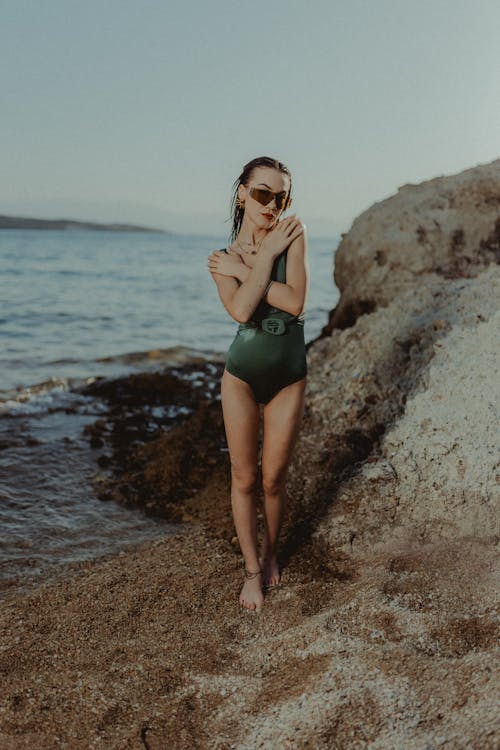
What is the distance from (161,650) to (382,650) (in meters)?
1.07

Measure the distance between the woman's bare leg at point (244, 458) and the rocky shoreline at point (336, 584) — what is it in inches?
4.8

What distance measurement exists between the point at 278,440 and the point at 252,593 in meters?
0.86

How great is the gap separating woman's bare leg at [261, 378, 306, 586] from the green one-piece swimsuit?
9cm

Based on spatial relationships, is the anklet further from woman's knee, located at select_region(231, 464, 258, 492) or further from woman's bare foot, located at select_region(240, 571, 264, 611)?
woman's knee, located at select_region(231, 464, 258, 492)

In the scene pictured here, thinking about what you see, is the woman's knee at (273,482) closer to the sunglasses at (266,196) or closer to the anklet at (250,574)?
the anklet at (250,574)

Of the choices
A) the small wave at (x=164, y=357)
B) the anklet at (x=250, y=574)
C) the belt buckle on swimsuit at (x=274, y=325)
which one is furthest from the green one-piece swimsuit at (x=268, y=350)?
the small wave at (x=164, y=357)

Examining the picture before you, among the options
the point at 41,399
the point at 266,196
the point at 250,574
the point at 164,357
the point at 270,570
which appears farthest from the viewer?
the point at 164,357

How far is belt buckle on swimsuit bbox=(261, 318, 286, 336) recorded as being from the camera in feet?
10.4

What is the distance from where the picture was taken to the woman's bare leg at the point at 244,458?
329 centimetres

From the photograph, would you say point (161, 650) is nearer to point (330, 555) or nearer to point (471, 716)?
point (330, 555)

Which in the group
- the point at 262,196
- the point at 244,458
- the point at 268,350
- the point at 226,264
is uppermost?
the point at 262,196

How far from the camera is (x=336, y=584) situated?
135 inches

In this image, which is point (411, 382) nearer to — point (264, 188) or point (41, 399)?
point (264, 188)

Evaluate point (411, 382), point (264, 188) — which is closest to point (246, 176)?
point (264, 188)
